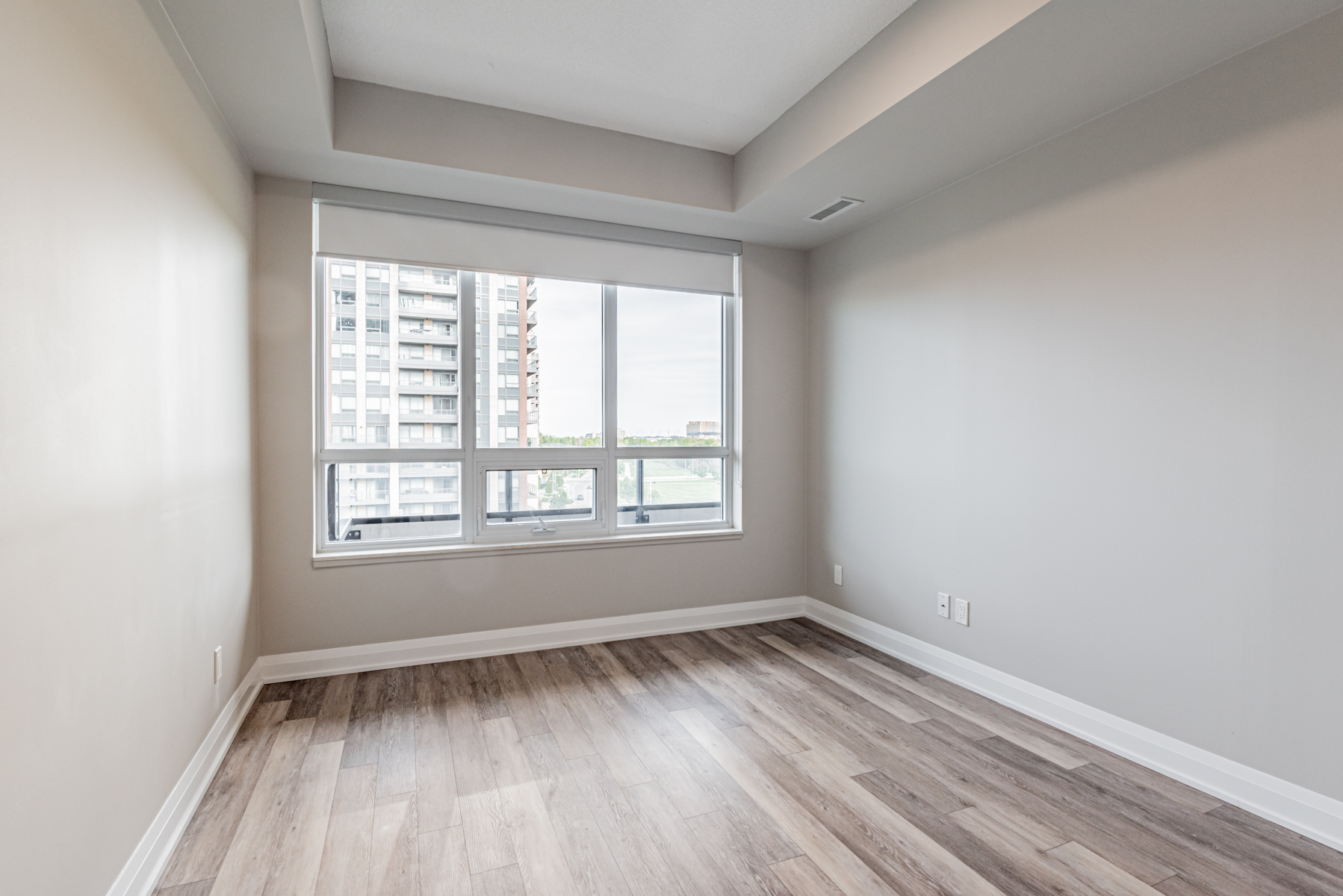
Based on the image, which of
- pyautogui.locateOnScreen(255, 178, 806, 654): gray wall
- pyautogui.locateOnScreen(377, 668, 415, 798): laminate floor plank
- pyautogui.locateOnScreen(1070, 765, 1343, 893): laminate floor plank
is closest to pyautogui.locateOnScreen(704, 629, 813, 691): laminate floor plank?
pyautogui.locateOnScreen(255, 178, 806, 654): gray wall

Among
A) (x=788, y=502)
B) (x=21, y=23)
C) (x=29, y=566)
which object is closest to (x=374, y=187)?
(x=21, y=23)

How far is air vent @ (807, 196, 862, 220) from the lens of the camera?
3.37 m

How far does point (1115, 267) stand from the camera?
2.45 meters

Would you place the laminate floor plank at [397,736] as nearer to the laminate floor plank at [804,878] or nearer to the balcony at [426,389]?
the laminate floor plank at [804,878]

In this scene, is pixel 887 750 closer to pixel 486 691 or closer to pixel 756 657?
pixel 756 657

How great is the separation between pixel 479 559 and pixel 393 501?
535 millimetres

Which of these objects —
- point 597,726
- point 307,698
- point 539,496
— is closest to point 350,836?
point 597,726

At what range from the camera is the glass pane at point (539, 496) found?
3604mm

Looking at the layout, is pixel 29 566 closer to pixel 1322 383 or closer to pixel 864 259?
pixel 1322 383

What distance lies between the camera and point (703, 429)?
414 cm

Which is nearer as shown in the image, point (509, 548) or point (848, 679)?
point (848, 679)

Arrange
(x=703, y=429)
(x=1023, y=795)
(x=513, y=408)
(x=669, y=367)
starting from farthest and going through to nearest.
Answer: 1. (x=703, y=429)
2. (x=669, y=367)
3. (x=513, y=408)
4. (x=1023, y=795)

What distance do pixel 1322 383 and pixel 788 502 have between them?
2.67 meters

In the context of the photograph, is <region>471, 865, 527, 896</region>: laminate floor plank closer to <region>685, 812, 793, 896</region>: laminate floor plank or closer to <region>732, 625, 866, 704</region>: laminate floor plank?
<region>685, 812, 793, 896</region>: laminate floor plank
